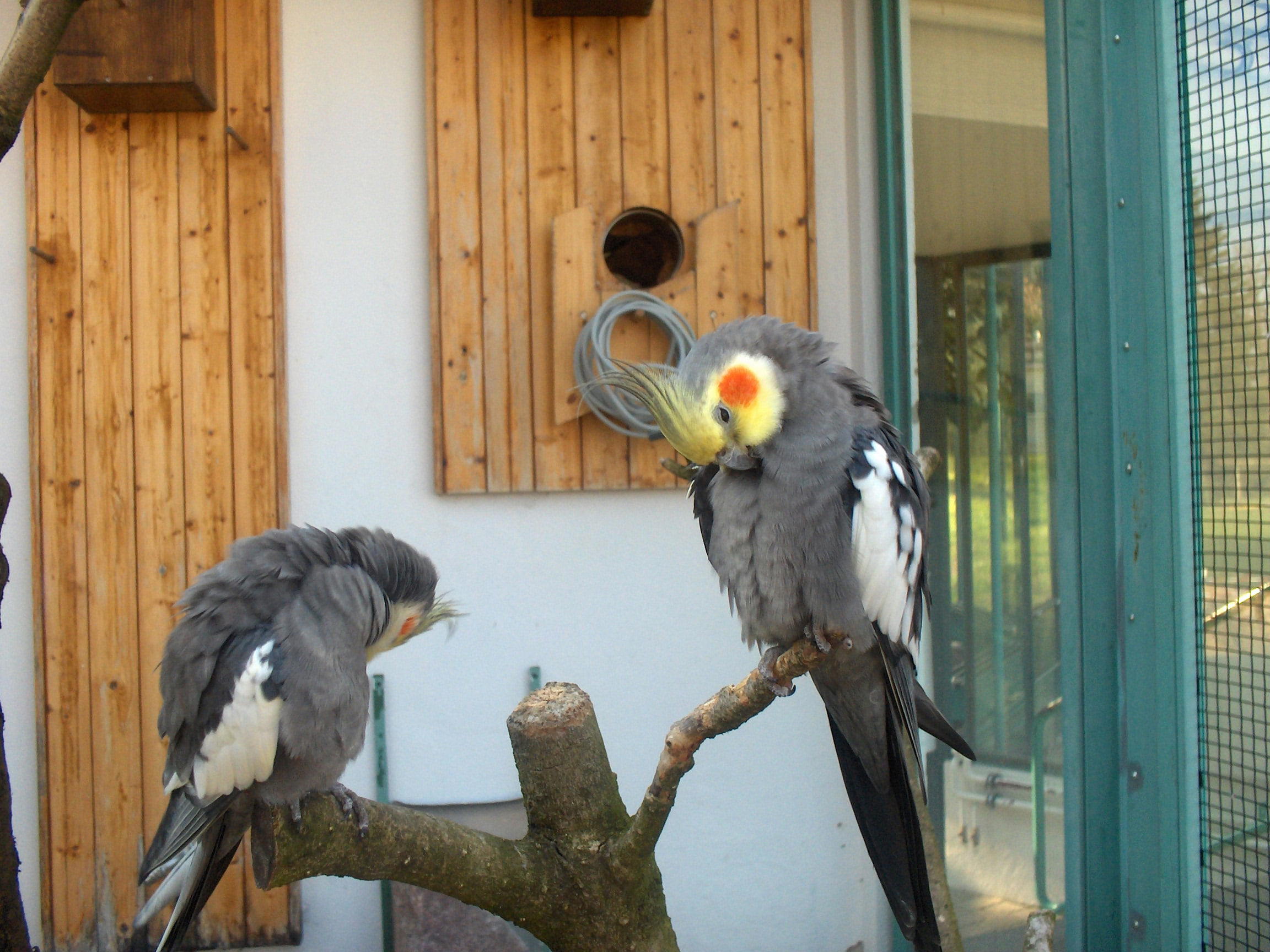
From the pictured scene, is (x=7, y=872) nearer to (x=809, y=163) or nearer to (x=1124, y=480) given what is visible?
(x=1124, y=480)

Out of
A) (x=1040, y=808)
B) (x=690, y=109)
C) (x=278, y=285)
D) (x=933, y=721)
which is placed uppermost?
(x=690, y=109)

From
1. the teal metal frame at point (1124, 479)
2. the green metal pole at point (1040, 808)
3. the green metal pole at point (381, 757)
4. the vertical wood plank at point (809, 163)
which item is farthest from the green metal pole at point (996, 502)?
the green metal pole at point (381, 757)

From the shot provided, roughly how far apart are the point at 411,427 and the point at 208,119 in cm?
121

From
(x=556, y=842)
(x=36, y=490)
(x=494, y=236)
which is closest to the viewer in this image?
(x=556, y=842)

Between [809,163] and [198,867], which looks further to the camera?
[809,163]

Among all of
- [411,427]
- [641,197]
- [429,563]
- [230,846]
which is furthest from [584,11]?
[230,846]

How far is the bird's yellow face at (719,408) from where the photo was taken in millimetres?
1617

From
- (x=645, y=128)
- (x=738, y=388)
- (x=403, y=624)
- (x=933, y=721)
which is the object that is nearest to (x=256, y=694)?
(x=403, y=624)

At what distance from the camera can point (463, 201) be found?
10.4 ft

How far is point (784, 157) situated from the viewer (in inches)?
130

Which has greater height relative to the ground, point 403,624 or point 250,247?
point 250,247

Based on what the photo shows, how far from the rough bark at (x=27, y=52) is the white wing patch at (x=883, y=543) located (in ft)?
6.02

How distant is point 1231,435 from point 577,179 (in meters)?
2.12

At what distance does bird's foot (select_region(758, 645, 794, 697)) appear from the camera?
65.6 inches
